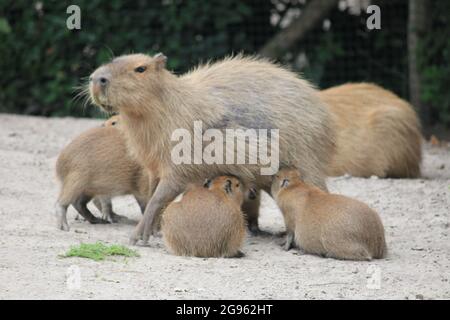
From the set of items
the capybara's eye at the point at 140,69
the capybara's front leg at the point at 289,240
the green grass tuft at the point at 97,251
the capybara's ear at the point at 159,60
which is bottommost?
the capybara's front leg at the point at 289,240

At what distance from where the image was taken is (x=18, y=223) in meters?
5.92

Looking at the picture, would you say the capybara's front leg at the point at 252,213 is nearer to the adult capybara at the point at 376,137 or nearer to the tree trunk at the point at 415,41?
the adult capybara at the point at 376,137

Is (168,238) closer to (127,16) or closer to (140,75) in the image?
(140,75)

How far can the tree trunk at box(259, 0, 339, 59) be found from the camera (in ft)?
33.1

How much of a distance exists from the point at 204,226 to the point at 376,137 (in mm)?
3271

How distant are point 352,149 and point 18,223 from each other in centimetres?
325

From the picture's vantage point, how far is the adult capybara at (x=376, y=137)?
808 cm

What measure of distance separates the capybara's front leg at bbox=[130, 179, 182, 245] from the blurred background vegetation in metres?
4.37

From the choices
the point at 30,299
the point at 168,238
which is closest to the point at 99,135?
the point at 168,238

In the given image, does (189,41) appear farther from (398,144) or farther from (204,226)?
(204,226)

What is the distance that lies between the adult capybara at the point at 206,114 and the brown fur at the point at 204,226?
0.95ft

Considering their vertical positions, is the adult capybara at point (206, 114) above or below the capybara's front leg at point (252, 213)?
above

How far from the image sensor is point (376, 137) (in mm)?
8211

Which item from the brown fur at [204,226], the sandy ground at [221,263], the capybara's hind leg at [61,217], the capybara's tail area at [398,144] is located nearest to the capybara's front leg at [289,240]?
the sandy ground at [221,263]
